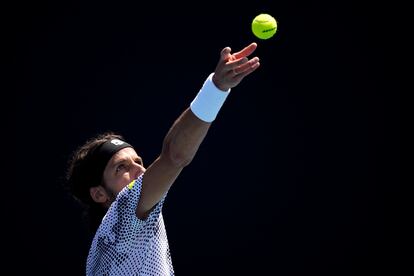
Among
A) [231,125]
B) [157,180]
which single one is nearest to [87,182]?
[157,180]

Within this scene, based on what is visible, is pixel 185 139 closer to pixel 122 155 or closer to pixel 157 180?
pixel 157 180

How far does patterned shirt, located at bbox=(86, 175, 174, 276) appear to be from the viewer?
2.29 m

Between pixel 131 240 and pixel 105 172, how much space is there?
50 centimetres

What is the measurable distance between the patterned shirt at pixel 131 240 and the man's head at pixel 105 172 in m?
0.33


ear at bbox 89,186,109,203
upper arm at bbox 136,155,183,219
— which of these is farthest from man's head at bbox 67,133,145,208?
upper arm at bbox 136,155,183,219

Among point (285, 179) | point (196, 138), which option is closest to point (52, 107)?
point (285, 179)

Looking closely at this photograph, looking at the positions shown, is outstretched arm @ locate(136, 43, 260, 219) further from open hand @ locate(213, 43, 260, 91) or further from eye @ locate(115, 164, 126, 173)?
eye @ locate(115, 164, 126, 173)

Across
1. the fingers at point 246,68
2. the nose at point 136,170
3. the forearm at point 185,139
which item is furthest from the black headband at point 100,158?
the fingers at point 246,68

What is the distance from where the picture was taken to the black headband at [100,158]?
9.10 feet

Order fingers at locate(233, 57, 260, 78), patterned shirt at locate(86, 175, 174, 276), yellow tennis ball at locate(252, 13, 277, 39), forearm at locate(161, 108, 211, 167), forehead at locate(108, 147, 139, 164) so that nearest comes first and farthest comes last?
fingers at locate(233, 57, 260, 78) < forearm at locate(161, 108, 211, 167) < patterned shirt at locate(86, 175, 174, 276) < yellow tennis ball at locate(252, 13, 277, 39) < forehead at locate(108, 147, 139, 164)

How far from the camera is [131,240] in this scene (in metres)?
2.34

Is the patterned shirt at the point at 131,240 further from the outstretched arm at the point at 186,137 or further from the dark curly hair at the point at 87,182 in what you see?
the dark curly hair at the point at 87,182

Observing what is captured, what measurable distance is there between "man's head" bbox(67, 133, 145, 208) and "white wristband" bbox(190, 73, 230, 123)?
0.70m

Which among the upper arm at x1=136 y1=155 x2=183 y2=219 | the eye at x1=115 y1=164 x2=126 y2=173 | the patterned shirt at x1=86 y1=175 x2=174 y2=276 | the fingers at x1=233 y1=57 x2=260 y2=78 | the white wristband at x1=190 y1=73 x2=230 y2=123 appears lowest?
the patterned shirt at x1=86 y1=175 x2=174 y2=276
